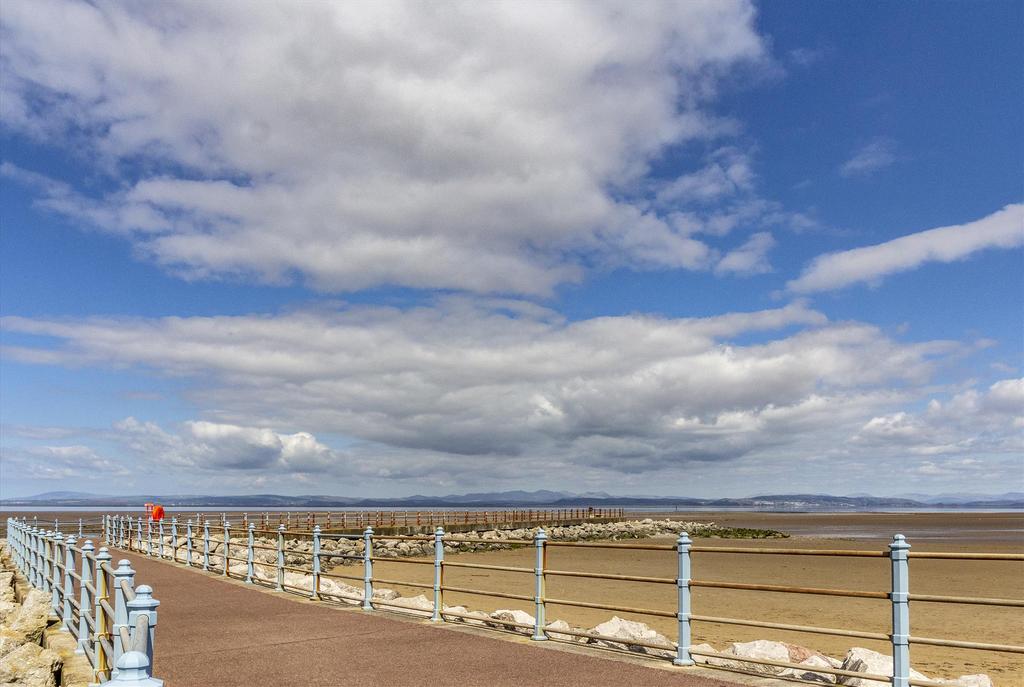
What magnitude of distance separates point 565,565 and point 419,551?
1564cm

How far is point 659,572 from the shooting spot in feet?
→ 100

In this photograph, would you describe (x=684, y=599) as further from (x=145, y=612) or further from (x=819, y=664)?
(x=145, y=612)

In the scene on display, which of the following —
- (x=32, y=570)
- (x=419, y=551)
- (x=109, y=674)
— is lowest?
(x=419, y=551)

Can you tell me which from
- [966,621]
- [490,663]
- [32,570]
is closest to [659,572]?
[966,621]

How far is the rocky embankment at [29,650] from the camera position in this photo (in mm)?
8219

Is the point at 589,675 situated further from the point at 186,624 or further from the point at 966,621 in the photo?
the point at 966,621

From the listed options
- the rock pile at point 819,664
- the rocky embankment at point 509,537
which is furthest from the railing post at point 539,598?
the rocky embankment at point 509,537

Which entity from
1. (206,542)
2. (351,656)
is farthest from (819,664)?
(206,542)

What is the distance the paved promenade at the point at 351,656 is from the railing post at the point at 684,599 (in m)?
0.35

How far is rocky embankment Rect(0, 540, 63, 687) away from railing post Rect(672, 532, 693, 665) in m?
6.09

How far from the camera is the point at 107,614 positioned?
6.91 m

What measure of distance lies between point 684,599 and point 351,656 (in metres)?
3.52

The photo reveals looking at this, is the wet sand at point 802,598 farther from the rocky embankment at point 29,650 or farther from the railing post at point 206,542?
the rocky embankment at point 29,650

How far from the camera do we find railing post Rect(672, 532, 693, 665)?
8.65 metres
